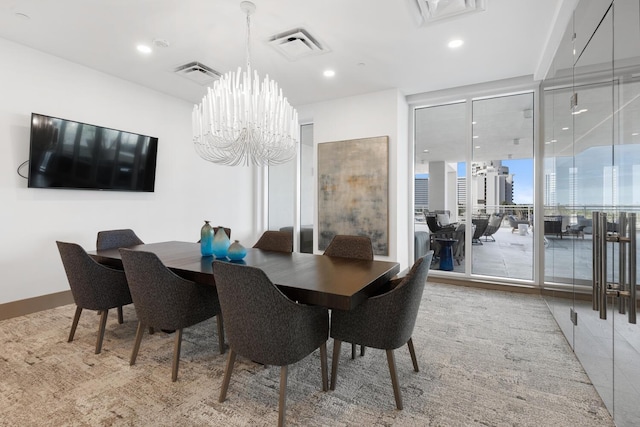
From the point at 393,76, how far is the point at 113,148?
146 inches

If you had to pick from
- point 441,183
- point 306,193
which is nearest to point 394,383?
point 441,183

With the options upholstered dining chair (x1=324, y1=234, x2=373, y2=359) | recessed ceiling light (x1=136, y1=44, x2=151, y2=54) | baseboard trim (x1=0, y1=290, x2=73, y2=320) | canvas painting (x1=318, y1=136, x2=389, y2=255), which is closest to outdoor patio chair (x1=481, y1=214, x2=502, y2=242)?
canvas painting (x1=318, y1=136, x2=389, y2=255)

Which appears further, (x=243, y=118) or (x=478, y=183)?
(x=478, y=183)

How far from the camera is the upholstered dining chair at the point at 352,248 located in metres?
2.79

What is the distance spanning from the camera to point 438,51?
3.39 m

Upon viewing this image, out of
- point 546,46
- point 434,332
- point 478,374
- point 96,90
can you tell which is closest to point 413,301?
point 478,374

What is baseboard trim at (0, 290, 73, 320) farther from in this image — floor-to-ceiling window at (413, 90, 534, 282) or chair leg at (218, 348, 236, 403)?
floor-to-ceiling window at (413, 90, 534, 282)

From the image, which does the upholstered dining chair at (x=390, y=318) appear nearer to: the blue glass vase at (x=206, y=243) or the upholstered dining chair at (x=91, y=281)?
the blue glass vase at (x=206, y=243)

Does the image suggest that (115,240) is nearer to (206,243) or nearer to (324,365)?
(206,243)

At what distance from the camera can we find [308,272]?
6.99ft

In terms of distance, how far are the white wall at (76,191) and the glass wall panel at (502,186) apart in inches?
170

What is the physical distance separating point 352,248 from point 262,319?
1392mm

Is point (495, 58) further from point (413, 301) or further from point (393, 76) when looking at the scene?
point (413, 301)

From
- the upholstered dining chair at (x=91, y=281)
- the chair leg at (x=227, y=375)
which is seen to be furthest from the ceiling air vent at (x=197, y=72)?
the chair leg at (x=227, y=375)
